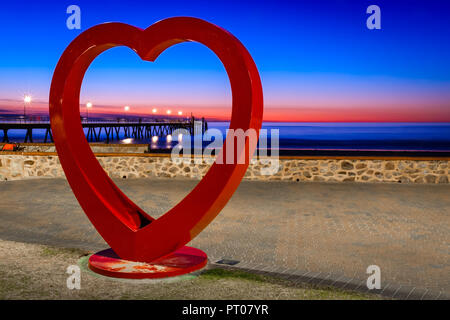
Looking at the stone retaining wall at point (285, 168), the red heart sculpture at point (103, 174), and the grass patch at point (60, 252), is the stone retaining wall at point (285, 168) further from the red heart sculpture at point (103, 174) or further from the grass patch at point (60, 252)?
the red heart sculpture at point (103, 174)

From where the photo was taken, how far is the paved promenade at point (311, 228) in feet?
17.2

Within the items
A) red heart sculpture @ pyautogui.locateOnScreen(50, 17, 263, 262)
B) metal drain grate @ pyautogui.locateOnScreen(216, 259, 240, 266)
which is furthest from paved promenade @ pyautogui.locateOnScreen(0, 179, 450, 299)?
red heart sculpture @ pyautogui.locateOnScreen(50, 17, 263, 262)

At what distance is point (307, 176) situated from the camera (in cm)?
1289

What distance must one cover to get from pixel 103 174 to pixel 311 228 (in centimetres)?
351

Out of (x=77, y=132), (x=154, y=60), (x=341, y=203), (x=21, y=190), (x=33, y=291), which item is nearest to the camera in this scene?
(x=33, y=291)

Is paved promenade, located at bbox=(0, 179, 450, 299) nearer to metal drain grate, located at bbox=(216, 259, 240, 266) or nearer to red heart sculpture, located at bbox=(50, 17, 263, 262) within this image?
metal drain grate, located at bbox=(216, 259, 240, 266)

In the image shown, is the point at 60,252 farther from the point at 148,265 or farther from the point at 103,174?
the point at 148,265

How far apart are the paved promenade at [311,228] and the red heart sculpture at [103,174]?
93cm

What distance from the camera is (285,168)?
12.9 m

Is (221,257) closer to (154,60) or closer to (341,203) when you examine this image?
(154,60)

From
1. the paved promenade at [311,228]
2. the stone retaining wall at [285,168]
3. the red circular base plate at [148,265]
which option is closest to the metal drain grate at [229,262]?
the paved promenade at [311,228]

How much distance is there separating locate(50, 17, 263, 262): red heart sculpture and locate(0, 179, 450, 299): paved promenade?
3.04 ft
